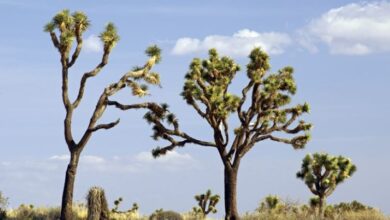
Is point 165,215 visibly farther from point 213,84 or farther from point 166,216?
Result: point 213,84

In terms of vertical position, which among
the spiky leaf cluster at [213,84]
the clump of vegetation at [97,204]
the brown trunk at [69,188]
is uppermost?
the spiky leaf cluster at [213,84]

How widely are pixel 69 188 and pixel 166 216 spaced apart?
631 centimetres

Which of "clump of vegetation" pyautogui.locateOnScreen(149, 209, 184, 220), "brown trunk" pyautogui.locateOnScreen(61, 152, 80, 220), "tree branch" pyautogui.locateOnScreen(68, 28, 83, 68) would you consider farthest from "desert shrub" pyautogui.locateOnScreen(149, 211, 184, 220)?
"tree branch" pyautogui.locateOnScreen(68, 28, 83, 68)

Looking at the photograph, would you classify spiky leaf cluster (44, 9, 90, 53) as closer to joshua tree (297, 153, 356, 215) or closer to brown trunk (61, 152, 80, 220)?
brown trunk (61, 152, 80, 220)

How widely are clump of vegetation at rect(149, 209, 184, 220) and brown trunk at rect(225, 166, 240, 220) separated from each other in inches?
128

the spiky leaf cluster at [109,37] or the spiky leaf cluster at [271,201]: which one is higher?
the spiky leaf cluster at [109,37]

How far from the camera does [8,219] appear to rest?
114 feet

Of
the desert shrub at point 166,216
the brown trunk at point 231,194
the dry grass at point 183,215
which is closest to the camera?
the dry grass at point 183,215

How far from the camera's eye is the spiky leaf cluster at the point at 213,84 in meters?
33.8

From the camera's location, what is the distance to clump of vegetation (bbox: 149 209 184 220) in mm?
36322

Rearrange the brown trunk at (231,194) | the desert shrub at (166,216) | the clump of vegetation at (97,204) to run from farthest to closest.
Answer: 1. the desert shrub at (166,216)
2. the brown trunk at (231,194)
3. the clump of vegetation at (97,204)

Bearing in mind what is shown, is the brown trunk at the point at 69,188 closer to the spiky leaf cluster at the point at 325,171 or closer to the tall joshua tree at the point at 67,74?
the tall joshua tree at the point at 67,74

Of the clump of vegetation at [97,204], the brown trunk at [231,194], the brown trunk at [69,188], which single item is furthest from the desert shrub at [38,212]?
the clump of vegetation at [97,204]

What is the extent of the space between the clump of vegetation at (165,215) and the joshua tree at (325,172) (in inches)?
321
